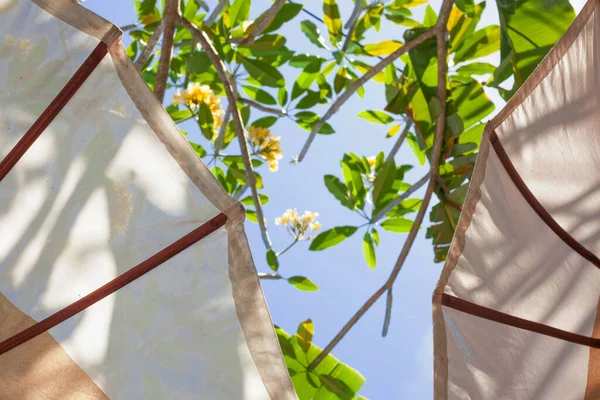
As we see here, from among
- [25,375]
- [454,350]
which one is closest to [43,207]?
[25,375]

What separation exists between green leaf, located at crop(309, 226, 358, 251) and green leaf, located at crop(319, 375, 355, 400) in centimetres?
50

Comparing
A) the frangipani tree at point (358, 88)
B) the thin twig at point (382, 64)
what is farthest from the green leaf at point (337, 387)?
the thin twig at point (382, 64)

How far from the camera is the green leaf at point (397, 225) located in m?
2.23

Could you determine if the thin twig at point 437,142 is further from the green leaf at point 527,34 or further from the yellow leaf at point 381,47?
the yellow leaf at point 381,47

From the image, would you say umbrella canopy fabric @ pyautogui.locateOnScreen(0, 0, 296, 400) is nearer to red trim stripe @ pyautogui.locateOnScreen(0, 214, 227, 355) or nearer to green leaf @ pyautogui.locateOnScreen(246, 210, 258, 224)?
red trim stripe @ pyautogui.locateOnScreen(0, 214, 227, 355)

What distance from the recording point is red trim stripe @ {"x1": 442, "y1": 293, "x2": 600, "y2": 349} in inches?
33.4

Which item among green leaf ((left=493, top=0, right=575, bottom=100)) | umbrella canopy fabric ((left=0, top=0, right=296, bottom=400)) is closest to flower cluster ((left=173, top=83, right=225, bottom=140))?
green leaf ((left=493, top=0, right=575, bottom=100))

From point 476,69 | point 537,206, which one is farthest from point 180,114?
point 537,206

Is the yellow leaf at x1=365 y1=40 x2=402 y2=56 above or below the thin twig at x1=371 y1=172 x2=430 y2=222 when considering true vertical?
above

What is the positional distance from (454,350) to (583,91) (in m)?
0.39

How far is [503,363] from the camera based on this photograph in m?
0.87

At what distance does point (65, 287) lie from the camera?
82 cm

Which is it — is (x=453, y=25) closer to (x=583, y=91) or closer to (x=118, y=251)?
(x=583, y=91)

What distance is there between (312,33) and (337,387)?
115 centimetres
